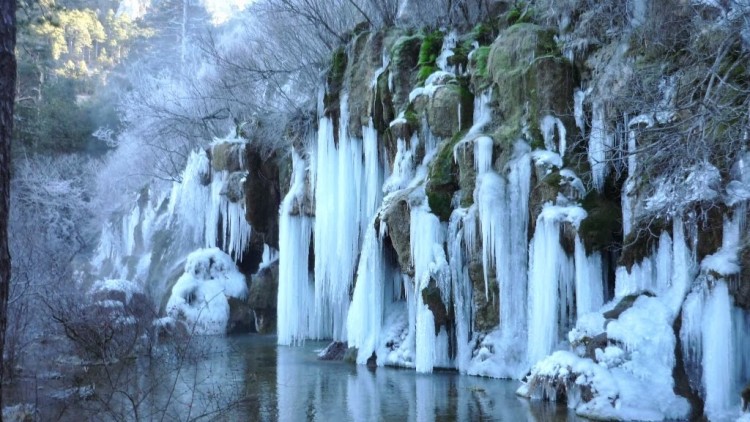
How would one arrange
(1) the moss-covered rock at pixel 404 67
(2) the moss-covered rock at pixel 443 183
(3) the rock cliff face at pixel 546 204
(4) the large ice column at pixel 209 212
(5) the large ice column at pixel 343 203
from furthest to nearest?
1. (4) the large ice column at pixel 209 212
2. (5) the large ice column at pixel 343 203
3. (1) the moss-covered rock at pixel 404 67
4. (2) the moss-covered rock at pixel 443 183
5. (3) the rock cliff face at pixel 546 204

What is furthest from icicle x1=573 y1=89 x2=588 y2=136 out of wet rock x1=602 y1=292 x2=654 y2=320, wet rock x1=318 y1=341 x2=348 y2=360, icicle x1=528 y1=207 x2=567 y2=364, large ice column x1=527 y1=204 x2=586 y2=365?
wet rock x1=318 y1=341 x2=348 y2=360

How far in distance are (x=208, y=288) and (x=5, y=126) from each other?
71.1ft

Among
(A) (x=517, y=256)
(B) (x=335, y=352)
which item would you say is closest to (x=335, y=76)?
(B) (x=335, y=352)

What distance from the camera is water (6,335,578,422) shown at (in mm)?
10320

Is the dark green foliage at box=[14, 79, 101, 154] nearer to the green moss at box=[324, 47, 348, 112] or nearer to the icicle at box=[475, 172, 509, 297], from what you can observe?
the green moss at box=[324, 47, 348, 112]

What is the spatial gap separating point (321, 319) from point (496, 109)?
31.4ft

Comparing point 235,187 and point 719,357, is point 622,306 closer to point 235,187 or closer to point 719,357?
point 719,357

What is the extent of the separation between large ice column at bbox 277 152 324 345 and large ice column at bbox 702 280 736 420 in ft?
39.6

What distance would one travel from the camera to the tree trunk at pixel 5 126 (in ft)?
14.1

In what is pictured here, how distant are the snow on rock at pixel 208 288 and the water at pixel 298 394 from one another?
766 cm

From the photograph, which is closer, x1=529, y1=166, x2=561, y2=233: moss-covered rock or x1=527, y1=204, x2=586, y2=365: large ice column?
x1=527, y1=204, x2=586, y2=365: large ice column

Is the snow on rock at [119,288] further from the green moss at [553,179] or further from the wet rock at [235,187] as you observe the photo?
the green moss at [553,179]

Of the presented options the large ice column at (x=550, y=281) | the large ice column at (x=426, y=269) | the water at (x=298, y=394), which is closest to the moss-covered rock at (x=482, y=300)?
the large ice column at (x=426, y=269)

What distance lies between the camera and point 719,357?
9562 millimetres
